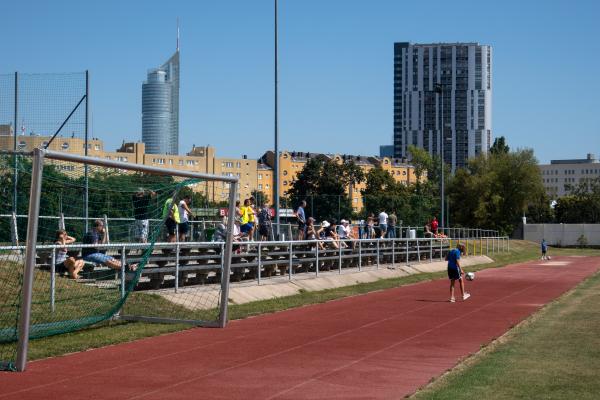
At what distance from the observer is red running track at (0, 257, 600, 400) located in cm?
979

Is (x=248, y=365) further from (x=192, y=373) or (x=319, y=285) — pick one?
(x=319, y=285)

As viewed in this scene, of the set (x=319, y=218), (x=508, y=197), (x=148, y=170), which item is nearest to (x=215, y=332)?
(x=148, y=170)

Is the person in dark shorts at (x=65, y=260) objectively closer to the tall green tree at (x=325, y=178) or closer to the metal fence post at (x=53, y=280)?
the metal fence post at (x=53, y=280)

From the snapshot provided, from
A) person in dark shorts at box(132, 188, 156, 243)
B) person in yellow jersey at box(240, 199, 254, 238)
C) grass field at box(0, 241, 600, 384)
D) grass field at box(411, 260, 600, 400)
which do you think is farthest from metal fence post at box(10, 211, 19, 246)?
person in yellow jersey at box(240, 199, 254, 238)

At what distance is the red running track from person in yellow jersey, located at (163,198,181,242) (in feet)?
7.89

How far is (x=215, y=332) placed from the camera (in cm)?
1525

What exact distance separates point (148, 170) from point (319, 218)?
30.4m

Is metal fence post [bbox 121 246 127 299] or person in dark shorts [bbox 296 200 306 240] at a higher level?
person in dark shorts [bbox 296 200 306 240]

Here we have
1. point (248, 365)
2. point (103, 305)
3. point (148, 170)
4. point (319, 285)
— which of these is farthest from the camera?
point (319, 285)

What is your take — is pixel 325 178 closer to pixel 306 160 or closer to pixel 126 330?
pixel 306 160

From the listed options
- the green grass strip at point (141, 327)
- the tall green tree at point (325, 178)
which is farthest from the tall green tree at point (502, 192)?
the green grass strip at point (141, 327)

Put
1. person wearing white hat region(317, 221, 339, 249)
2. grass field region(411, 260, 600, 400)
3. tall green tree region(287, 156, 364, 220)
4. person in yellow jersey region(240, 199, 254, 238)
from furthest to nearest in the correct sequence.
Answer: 1. tall green tree region(287, 156, 364, 220)
2. person wearing white hat region(317, 221, 339, 249)
3. person in yellow jersey region(240, 199, 254, 238)
4. grass field region(411, 260, 600, 400)

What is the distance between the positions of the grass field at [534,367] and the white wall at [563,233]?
76.4 meters

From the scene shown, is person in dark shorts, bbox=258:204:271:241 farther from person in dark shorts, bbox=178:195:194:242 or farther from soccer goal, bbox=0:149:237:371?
soccer goal, bbox=0:149:237:371
